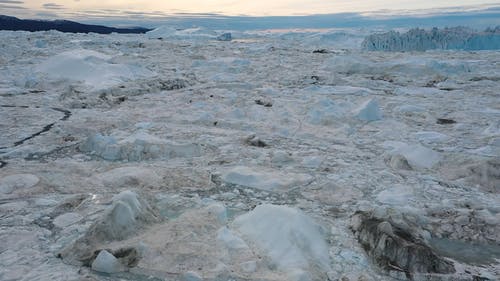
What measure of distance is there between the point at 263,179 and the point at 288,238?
121cm

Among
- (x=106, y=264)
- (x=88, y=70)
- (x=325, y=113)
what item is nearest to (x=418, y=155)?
(x=325, y=113)

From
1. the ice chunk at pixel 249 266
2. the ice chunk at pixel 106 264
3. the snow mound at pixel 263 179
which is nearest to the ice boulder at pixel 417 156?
the snow mound at pixel 263 179

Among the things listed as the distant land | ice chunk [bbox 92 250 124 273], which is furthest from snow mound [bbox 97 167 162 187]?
the distant land

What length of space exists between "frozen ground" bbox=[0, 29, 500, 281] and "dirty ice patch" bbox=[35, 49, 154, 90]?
2.19 ft

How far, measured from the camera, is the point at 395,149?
15.1 feet

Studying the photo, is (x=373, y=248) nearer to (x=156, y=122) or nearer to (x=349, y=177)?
(x=349, y=177)

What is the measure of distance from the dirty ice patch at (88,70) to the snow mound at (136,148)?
4.16 metres

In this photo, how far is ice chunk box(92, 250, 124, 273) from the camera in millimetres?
2281

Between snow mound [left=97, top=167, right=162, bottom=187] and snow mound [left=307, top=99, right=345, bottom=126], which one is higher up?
snow mound [left=307, top=99, right=345, bottom=126]

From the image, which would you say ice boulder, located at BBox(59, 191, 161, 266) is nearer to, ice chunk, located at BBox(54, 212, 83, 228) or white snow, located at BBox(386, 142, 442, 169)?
ice chunk, located at BBox(54, 212, 83, 228)

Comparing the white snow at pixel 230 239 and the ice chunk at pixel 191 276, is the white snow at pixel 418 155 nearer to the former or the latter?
the white snow at pixel 230 239

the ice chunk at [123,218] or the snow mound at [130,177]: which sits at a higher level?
the ice chunk at [123,218]

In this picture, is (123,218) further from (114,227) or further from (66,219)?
(66,219)

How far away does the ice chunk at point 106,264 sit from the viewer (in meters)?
2.28
